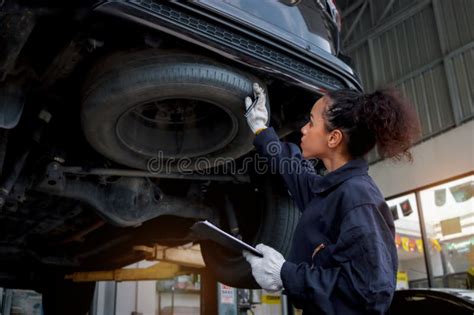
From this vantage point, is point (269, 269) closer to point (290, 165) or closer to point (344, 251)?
point (344, 251)

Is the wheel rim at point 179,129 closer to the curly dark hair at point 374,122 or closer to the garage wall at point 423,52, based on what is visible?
the curly dark hair at point 374,122

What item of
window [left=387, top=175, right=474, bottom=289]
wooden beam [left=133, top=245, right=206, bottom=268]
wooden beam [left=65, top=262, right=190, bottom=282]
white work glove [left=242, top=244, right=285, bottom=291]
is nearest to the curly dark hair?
white work glove [left=242, top=244, right=285, bottom=291]

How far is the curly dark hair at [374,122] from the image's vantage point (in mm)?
1230

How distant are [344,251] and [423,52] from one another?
741cm

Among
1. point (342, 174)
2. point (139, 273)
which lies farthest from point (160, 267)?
point (342, 174)

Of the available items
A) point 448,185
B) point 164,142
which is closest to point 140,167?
point 164,142

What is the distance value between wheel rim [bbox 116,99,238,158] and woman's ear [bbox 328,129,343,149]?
61cm

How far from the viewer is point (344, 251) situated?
3.35 ft

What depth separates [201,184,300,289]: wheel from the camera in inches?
85.8

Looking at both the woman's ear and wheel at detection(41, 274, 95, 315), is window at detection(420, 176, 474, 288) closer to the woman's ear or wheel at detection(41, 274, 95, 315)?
wheel at detection(41, 274, 95, 315)

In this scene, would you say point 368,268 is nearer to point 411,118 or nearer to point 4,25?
point 411,118

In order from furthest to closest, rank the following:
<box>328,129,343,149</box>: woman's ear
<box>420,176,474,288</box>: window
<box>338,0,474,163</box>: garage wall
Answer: <box>338,0,474,163</box>: garage wall, <box>420,176,474,288</box>: window, <box>328,129,343,149</box>: woman's ear

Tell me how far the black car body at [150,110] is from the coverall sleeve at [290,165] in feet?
0.59

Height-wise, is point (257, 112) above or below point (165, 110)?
below
